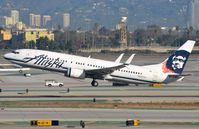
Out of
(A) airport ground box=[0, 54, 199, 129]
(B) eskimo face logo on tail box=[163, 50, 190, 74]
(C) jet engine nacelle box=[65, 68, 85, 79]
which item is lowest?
(A) airport ground box=[0, 54, 199, 129]

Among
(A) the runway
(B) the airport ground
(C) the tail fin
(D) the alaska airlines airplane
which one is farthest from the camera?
(D) the alaska airlines airplane

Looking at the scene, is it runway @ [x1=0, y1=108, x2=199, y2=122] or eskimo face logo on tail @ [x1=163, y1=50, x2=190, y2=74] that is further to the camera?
eskimo face logo on tail @ [x1=163, y1=50, x2=190, y2=74]

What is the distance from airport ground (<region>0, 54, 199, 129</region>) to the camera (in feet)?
200

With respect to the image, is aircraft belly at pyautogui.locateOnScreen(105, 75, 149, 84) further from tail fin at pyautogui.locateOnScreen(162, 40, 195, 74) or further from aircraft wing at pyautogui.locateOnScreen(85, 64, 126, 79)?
tail fin at pyautogui.locateOnScreen(162, 40, 195, 74)

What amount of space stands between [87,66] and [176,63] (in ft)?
40.7

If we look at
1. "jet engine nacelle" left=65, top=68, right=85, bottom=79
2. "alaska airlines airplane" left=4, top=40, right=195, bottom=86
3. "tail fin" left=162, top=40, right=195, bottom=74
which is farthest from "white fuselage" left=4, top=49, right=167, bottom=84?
"tail fin" left=162, top=40, right=195, bottom=74

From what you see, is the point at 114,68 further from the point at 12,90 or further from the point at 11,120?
the point at 11,120

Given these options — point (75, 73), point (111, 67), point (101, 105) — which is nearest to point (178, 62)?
point (111, 67)

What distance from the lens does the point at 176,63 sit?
3821 inches

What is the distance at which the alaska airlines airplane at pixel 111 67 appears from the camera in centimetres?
9731

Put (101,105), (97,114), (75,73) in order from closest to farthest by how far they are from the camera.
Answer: (97,114)
(101,105)
(75,73)

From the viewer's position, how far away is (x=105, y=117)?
64.4 metres

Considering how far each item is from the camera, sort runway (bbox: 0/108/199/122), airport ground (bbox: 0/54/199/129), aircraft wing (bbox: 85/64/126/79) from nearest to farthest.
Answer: airport ground (bbox: 0/54/199/129) < runway (bbox: 0/108/199/122) < aircraft wing (bbox: 85/64/126/79)

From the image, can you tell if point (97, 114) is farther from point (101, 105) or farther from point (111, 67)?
point (111, 67)
